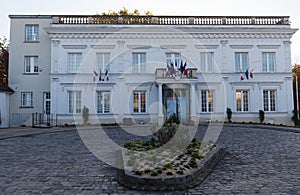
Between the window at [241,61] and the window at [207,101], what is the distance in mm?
3342

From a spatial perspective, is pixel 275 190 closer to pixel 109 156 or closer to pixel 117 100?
pixel 109 156

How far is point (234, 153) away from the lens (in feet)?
26.6

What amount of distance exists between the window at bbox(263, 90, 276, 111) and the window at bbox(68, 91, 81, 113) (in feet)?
52.4

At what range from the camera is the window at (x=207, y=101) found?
2292 cm

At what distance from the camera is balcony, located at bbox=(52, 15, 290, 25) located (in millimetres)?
23375

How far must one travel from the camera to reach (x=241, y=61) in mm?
23562

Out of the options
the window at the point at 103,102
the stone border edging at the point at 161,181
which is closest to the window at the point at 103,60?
the window at the point at 103,102

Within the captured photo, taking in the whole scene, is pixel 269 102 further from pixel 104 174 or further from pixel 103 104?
pixel 104 174

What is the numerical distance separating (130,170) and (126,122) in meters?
16.4

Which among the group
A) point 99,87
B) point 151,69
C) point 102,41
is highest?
point 102,41

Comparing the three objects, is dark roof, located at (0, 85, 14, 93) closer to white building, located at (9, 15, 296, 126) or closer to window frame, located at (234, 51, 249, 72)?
white building, located at (9, 15, 296, 126)

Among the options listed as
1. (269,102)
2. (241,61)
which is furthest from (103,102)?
(269,102)

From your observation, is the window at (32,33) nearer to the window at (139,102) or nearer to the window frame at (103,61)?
the window frame at (103,61)

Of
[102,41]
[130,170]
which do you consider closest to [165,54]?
[102,41]
